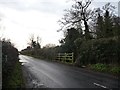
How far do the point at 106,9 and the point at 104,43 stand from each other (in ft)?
57.7

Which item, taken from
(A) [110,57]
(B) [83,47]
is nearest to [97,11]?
(B) [83,47]

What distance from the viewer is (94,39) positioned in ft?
98.7

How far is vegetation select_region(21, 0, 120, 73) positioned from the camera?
2416 cm

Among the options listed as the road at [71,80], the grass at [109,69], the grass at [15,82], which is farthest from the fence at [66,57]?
the grass at [15,82]

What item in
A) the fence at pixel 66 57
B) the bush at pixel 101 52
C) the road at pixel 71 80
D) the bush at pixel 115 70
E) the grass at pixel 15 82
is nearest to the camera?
the grass at pixel 15 82

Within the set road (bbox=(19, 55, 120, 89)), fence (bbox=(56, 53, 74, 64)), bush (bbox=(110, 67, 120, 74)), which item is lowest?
road (bbox=(19, 55, 120, 89))

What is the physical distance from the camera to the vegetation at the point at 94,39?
79.3ft

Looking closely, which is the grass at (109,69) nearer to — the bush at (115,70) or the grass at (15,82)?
the bush at (115,70)

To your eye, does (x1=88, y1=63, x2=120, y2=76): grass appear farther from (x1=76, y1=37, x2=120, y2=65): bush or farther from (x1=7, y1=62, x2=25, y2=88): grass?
(x1=7, y1=62, x2=25, y2=88): grass

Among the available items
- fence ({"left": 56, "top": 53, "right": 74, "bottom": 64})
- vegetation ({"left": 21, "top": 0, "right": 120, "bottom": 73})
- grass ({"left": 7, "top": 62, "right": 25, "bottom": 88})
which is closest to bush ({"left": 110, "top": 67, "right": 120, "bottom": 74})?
vegetation ({"left": 21, "top": 0, "right": 120, "bottom": 73})

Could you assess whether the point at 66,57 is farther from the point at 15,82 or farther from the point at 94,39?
the point at 15,82

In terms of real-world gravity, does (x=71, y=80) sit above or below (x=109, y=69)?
below

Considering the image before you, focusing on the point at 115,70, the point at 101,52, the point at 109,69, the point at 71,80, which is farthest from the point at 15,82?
the point at 101,52

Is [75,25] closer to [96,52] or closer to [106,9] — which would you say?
[106,9]
